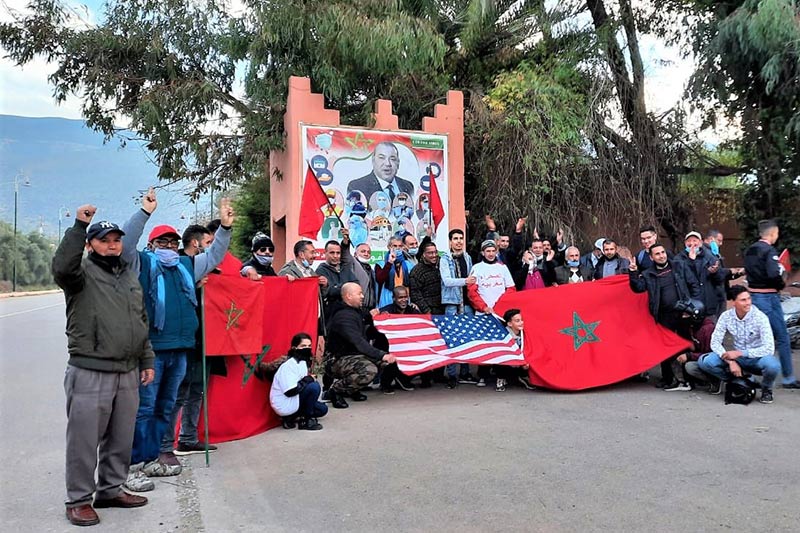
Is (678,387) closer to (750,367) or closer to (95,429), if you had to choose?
(750,367)

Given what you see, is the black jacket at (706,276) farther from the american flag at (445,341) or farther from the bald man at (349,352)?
the bald man at (349,352)

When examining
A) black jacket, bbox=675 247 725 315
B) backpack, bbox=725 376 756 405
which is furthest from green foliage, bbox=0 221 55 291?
backpack, bbox=725 376 756 405

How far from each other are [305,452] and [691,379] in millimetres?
4886

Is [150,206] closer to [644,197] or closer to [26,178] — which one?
[644,197]

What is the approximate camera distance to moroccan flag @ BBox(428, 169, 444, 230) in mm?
13141

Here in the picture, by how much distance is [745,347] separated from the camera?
24.7ft

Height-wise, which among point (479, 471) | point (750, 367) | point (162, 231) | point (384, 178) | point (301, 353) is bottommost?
point (479, 471)

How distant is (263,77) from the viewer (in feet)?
43.5

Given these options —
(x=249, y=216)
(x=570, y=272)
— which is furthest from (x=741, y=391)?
(x=249, y=216)

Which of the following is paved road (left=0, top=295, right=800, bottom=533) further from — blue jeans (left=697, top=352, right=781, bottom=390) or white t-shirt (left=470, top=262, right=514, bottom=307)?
white t-shirt (left=470, top=262, right=514, bottom=307)

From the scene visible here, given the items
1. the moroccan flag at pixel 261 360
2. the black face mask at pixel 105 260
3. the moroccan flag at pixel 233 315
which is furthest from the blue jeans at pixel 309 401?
the black face mask at pixel 105 260

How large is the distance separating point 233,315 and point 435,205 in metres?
7.47

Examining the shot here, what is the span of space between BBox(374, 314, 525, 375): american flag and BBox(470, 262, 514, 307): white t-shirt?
19.1 inches

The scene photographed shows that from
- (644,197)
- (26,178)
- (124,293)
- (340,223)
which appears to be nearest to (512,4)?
(644,197)
